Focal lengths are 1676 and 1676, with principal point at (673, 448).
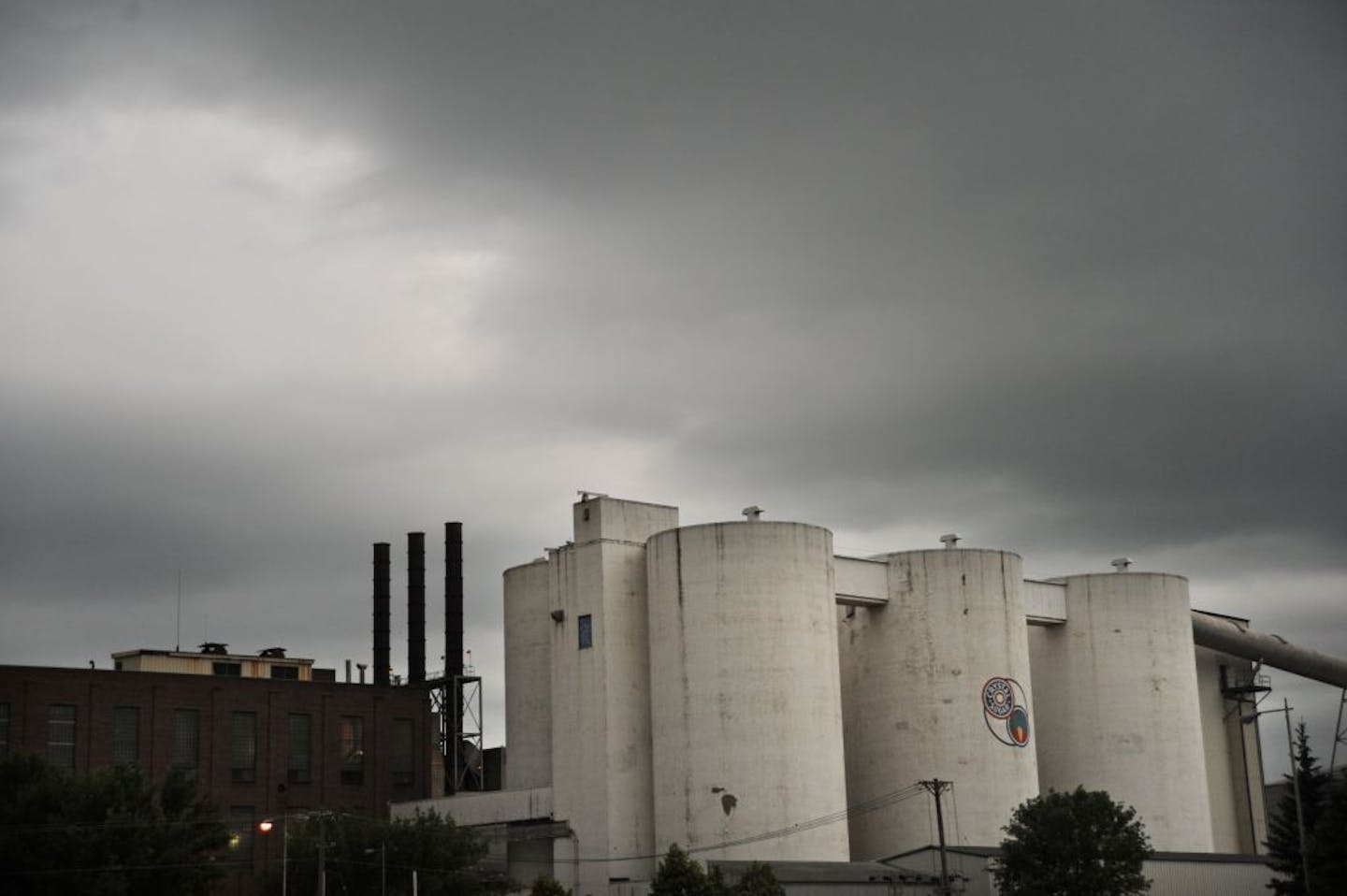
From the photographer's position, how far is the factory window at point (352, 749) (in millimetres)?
88125

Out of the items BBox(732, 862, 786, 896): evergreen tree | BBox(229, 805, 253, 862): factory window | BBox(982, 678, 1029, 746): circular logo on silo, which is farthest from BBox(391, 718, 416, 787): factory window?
BBox(732, 862, 786, 896): evergreen tree

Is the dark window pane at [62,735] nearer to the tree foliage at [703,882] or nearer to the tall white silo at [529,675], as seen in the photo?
the tall white silo at [529,675]

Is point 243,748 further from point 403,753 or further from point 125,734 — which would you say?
point 403,753

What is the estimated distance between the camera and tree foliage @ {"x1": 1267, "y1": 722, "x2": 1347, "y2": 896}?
59812 millimetres

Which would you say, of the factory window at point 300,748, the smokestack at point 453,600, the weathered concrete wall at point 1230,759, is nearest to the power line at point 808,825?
the factory window at point 300,748

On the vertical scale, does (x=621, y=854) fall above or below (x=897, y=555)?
below

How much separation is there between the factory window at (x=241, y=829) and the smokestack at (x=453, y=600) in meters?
19.0

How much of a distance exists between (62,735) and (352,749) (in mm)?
15345

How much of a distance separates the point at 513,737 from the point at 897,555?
21.9m

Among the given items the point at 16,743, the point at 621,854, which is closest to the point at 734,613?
the point at 621,854

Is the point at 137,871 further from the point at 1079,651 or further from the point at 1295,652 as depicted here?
the point at 1295,652

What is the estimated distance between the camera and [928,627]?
80.9m

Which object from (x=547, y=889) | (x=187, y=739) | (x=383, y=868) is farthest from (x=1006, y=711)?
(x=187, y=739)

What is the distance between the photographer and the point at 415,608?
10412 centimetres
